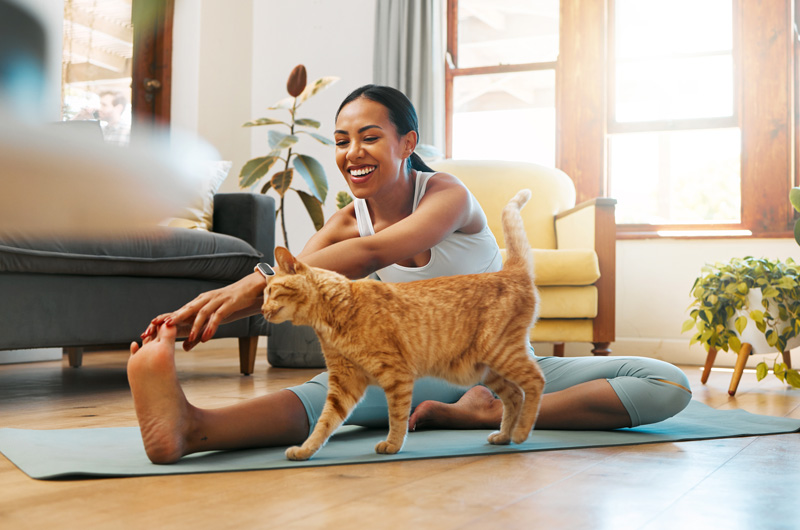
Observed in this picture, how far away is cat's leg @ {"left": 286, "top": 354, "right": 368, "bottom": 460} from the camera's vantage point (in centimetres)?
124

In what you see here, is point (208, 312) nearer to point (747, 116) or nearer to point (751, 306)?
point (751, 306)

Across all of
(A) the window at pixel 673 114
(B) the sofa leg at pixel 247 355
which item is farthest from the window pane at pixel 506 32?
(B) the sofa leg at pixel 247 355

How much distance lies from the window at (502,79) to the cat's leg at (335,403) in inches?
136

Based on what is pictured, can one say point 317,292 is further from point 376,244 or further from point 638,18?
point 638,18

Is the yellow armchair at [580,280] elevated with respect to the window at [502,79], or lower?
lower

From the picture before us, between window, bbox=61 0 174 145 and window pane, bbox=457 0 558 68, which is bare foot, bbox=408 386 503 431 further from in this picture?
window pane, bbox=457 0 558 68

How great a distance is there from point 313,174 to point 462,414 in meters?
2.41

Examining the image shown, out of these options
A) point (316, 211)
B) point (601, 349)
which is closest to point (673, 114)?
point (601, 349)

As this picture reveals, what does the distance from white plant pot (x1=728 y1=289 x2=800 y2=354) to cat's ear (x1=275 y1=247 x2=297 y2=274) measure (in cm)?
197

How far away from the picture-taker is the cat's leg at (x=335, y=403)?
48.8 inches

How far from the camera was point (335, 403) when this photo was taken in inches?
49.0

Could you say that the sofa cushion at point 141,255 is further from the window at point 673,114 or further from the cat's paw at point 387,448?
the window at point 673,114

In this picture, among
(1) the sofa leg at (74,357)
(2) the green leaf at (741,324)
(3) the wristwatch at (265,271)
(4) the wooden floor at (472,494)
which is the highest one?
(3) the wristwatch at (265,271)

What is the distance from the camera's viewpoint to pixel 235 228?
10.2ft
